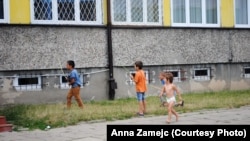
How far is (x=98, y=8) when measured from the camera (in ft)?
48.5

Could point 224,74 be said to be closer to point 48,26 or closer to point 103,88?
point 103,88

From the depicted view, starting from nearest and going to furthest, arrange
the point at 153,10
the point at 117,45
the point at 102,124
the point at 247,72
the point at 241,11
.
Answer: the point at 102,124
the point at 117,45
the point at 153,10
the point at 247,72
the point at 241,11

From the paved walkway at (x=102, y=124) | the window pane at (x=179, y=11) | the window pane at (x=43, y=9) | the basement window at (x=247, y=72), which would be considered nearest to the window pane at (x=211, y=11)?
the window pane at (x=179, y=11)

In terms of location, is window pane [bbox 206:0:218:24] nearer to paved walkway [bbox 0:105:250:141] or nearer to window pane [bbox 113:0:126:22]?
window pane [bbox 113:0:126:22]

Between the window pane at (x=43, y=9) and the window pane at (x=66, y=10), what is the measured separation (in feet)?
1.08

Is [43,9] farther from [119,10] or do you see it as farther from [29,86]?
[119,10]

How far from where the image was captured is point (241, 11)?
1839 cm

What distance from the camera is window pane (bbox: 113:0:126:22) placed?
596 inches

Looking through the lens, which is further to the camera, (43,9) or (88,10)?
(88,10)

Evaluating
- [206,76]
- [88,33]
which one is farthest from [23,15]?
[206,76]

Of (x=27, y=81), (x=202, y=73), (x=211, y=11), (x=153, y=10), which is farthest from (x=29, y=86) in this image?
(x=211, y=11)

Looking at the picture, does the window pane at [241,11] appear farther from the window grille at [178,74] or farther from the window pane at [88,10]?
the window pane at [88,10]

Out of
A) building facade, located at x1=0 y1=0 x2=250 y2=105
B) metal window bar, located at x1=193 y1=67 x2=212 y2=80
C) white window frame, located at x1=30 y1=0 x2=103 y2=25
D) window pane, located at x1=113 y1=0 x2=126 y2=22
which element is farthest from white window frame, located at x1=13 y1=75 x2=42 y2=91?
metal window bar, located at x1=193 y1=67 x2=212 y2=80

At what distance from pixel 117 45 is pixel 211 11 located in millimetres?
4570
